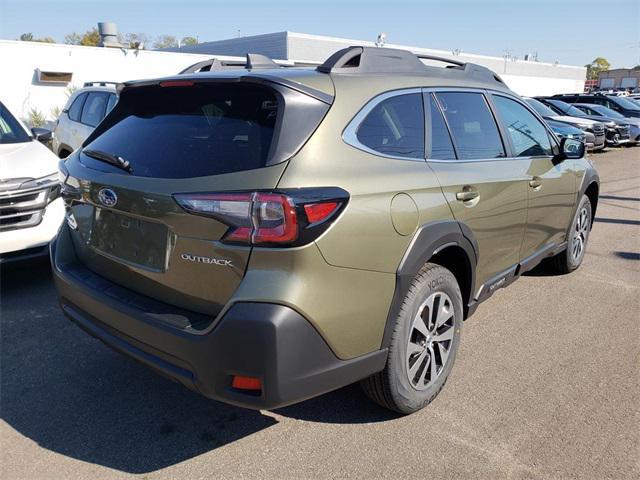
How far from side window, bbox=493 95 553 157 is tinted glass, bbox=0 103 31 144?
4671 millimetres

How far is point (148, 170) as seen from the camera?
8.42 feet

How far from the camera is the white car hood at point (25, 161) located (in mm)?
4641

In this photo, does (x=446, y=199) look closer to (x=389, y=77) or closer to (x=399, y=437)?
(x=389, y=77)

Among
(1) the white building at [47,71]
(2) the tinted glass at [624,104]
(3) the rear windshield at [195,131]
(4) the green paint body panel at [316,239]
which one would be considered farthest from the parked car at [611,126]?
(3) the rear windshield at [195,131]

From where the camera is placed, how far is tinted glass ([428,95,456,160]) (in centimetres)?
A: 315

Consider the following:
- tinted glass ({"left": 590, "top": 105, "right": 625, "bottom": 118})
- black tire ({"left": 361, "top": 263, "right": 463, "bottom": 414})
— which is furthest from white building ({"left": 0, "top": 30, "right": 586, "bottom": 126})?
black tire ({"left": 361, "top": 263, "right": 463, "bottom": 414})

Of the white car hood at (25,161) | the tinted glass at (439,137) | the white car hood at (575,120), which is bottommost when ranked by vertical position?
the white car hood at (575,120)

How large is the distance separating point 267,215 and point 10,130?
4675 mm

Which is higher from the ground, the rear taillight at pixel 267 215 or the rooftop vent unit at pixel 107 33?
the rooftop vent unit at pixel 107 33

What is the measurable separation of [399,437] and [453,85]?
7.23ft

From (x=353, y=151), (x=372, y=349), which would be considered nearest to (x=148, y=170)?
(x=353, y=151)

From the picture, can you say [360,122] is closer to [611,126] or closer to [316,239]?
[316,239]

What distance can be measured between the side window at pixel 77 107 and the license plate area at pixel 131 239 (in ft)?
21.0

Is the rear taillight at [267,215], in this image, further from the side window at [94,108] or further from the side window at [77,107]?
the side window at [77,107]
